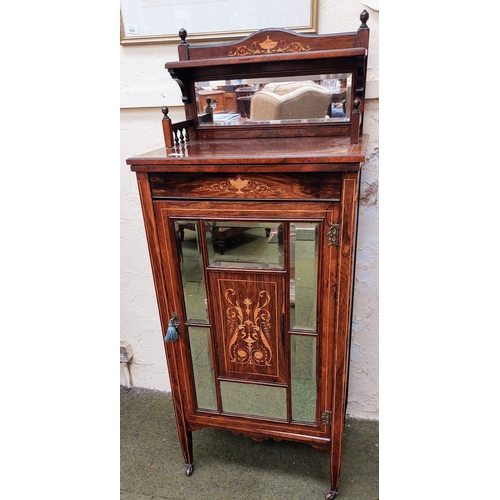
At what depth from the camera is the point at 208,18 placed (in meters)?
1.23

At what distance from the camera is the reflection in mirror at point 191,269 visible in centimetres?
105

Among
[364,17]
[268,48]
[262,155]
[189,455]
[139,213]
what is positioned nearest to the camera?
[262,155]

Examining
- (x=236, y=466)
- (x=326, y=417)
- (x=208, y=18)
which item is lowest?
(x=236, y=466)

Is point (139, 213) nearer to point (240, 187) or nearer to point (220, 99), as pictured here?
point (220, 99)

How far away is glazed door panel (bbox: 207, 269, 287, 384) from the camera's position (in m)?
1.04

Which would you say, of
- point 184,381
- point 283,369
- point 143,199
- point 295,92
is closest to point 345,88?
point 295,92

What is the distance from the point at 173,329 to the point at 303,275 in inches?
16.9

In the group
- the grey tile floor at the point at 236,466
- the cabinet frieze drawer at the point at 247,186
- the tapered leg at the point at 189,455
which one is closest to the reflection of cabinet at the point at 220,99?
the cabinet frieze drawer at the point at 247,186

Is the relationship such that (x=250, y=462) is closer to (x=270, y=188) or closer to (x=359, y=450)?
(x=359, y=450)

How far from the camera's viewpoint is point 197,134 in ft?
4.25

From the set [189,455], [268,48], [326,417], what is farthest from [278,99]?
[189,455]

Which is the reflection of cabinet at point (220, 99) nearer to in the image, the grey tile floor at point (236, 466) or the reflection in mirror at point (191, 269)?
the reflection in mirror at point (191, 269)

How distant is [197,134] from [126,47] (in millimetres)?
416

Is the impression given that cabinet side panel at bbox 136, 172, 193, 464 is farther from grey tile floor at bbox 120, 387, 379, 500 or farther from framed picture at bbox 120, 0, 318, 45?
framed picture at bbox 120, 0, 318, 45
